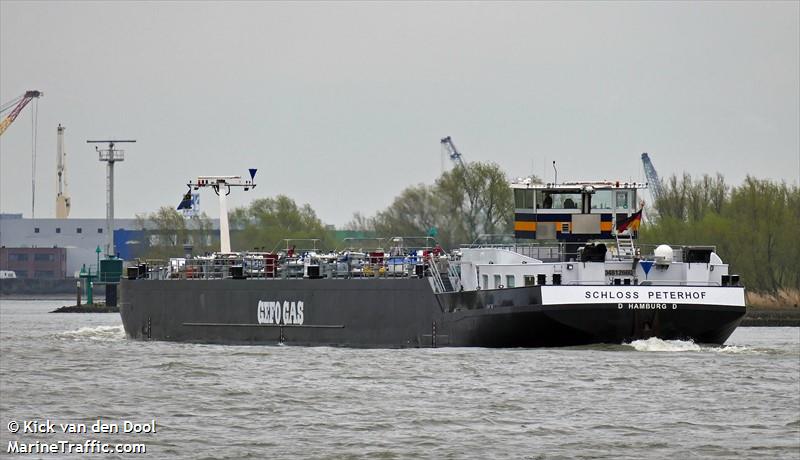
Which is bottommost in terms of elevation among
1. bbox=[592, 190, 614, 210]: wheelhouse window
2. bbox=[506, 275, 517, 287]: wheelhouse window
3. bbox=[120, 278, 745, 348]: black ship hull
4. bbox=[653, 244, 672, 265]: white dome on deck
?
bbox=[120, 278, 745, 348]: black ship hull

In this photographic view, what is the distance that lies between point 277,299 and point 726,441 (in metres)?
30.2

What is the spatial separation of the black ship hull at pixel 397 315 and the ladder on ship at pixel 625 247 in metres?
3.03

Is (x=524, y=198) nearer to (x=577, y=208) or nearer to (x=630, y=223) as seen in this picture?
(x=577, y=208)

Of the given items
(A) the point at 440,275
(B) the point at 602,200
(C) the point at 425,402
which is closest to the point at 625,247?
(B) the point at 602,200

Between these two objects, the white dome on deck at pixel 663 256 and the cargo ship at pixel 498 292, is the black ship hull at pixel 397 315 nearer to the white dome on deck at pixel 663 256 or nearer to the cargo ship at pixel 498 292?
the cargo ship at pixel 498 292

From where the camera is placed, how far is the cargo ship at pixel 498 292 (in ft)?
151

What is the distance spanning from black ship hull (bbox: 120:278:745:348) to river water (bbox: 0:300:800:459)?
2.18 feet

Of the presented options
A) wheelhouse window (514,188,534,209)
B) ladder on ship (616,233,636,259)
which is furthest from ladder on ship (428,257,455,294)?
ladder on ship (616,233,636,259)

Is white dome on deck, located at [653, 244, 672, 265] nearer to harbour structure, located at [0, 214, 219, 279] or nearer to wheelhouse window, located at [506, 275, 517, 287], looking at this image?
wheelhouse window, located at [506, 275, 517, 287]

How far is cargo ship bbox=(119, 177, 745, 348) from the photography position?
4609 centimetres

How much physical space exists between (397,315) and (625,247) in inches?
299

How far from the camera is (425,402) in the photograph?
3469 centimetres

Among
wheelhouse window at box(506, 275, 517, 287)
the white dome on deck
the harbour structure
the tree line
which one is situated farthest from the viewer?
the harbour structure

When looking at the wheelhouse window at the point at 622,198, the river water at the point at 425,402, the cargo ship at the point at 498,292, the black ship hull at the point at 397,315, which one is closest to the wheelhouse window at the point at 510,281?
the cargo ship at the point at 498,292
